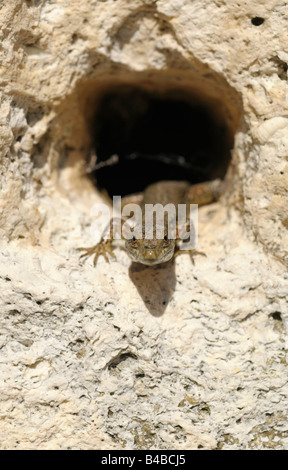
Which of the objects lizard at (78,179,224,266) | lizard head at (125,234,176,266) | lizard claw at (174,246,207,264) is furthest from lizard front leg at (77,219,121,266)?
lizard claw at (174,246,207,264)

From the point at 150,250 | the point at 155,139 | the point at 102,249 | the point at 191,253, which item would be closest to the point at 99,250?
the point at 102,249

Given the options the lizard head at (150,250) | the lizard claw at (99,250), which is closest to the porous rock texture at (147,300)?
the lizard claw at (99,250)

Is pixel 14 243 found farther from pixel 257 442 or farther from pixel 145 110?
pixel 145 110

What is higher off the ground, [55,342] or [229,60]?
[229,60]

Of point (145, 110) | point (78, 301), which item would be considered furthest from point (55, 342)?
point (145, 110)

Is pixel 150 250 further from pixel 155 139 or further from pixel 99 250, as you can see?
pixel 155 139

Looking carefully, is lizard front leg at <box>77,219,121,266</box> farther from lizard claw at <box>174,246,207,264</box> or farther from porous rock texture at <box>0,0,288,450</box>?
lizard claw at <box>174,246,207,264</box>

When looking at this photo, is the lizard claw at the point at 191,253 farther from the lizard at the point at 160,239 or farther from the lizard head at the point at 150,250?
the lizard head at the point at 150,250
